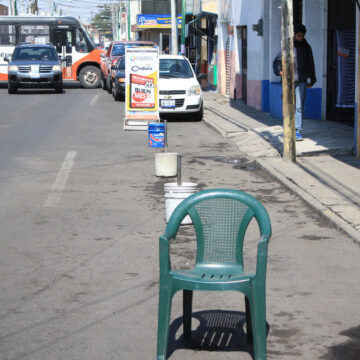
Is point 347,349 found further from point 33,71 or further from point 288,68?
point 33,71

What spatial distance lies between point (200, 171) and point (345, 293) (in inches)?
248

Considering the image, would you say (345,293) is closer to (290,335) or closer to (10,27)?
(290,335)

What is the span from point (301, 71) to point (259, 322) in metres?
9.92

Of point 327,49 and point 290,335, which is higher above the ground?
point 327,49

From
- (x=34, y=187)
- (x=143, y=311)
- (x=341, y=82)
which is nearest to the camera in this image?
(x=143, y=311)

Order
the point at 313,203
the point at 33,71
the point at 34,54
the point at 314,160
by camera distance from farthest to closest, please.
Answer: the point at 34,54 < the point at 33,71 < the point at 314,160 < the point at 313,203

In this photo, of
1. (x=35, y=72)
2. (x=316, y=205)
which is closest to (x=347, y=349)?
(x=316, y=205)

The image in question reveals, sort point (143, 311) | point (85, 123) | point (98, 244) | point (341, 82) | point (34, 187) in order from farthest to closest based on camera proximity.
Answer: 1. point (85, 123)
2. point (341, 82)
3. point (34, 187)
4. point (98, 244)
5. point (143, 311)

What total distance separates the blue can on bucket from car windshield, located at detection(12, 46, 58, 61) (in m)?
18.7

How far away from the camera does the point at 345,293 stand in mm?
5711

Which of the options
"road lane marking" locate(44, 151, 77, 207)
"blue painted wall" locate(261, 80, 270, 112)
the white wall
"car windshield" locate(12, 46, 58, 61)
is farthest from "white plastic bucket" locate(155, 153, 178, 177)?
"car windshield" locate(12, 46, 58, 61)

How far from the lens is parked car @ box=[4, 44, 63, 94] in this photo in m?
29.5

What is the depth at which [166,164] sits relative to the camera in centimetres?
1111

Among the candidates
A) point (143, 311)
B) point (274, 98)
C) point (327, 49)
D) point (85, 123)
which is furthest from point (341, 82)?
point (143, 311)
